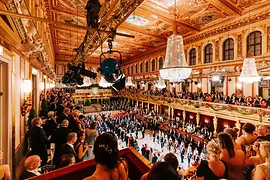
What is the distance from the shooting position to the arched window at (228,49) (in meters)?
11.6

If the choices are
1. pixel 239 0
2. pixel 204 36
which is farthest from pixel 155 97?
pixel 239 0

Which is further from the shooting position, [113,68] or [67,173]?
[113,68]

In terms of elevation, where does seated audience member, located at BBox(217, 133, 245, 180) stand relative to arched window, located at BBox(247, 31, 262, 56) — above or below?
below

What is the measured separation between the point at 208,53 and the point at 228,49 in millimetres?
1755

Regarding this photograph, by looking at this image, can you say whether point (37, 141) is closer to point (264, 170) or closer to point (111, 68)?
point (111, 68)

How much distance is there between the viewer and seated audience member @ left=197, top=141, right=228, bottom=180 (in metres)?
2.12

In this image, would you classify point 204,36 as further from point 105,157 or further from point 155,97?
point 105,157

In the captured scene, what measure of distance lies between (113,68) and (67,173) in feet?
6.53

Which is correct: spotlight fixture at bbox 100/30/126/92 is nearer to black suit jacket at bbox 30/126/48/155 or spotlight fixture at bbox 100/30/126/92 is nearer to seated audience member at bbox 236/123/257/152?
black suit jacket at bbox 30/126/48/155

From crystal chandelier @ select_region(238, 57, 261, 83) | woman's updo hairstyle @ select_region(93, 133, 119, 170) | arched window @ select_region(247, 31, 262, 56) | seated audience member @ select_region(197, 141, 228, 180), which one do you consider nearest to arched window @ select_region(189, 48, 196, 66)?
arched window @ select_region(247, 31, 262, 56)

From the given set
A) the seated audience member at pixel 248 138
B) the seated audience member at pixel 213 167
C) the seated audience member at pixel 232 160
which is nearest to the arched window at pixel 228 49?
the seated audience member at pixel 248 138

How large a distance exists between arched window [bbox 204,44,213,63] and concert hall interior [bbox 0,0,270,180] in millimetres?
91

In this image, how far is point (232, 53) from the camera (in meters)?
11.5

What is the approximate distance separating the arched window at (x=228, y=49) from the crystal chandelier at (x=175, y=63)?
10.0 metres
